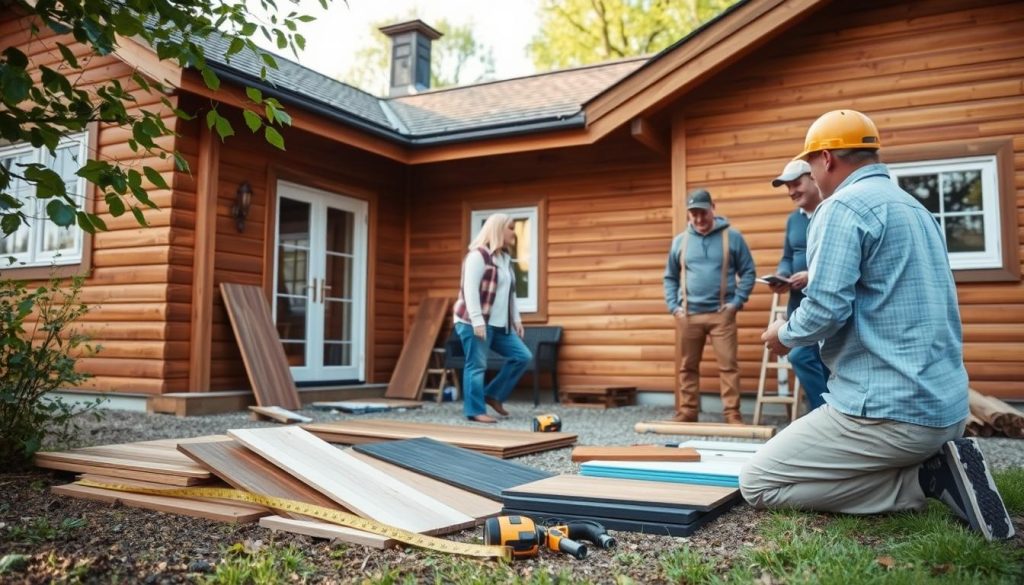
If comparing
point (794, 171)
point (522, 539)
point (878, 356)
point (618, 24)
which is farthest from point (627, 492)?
point (618, 24)

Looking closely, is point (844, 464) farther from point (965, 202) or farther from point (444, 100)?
point (444, 100)

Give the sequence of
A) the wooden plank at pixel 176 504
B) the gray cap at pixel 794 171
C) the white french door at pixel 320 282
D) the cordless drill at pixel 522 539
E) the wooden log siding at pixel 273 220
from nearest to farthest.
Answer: the cordless drill at pixel 522 539 < the wooden plank at pixel 176 504 < the gray cap at pixel 794 171 < the wooden log siding at pixel 273 220 < the white french door at pixel 320 282

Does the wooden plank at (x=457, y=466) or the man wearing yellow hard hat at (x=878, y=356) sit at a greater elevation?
the man wearing yellow hard hat at (x=878, y=356)


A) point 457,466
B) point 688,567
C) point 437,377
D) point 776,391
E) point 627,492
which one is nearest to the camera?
point 688,567

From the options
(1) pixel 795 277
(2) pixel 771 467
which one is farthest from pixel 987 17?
(2) pixel 771 467

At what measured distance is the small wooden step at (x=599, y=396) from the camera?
27.9 ft

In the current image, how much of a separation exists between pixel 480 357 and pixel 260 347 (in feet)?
8.12

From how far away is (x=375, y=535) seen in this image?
280 cm

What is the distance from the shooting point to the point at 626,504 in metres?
3.05

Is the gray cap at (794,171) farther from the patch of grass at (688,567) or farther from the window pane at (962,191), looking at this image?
the patch of grass at (688,567)

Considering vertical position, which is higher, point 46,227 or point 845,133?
point 46,227

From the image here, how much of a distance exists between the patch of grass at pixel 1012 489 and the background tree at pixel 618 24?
780 inches

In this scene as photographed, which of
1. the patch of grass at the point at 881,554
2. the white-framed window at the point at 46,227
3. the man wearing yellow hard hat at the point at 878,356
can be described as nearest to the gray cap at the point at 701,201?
the man wearing yellow hard hat at the point at 878,356

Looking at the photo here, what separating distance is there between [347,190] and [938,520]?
7.80 meters
